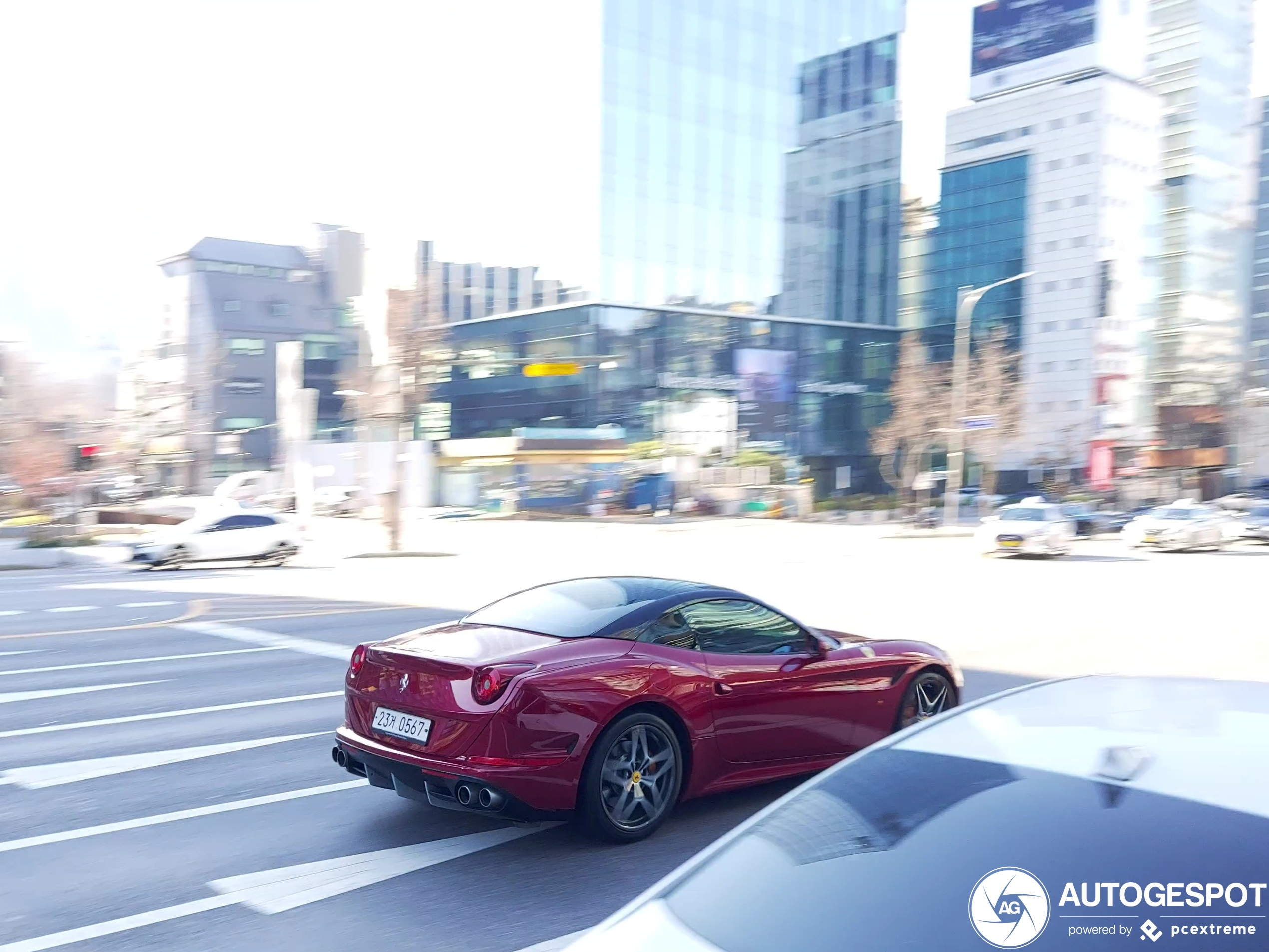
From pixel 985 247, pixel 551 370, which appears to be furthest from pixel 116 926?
pixel 985 247

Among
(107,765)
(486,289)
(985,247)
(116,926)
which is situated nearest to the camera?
(116,926)

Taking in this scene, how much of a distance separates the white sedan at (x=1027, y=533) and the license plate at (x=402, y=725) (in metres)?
25.9

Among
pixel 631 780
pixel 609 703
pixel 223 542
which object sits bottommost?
pixel 223 542

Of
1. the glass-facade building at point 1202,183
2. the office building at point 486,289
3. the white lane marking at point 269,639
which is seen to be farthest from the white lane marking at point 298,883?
the glass-facade building at point 1202,183

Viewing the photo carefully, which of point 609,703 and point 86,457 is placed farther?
point 86,457

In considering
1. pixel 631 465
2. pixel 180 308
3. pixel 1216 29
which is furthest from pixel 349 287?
pixel 1216 29

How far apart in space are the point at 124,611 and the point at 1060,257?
300 ft

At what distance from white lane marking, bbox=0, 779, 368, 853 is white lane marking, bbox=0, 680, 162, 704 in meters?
4.10

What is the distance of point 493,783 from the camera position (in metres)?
5.27

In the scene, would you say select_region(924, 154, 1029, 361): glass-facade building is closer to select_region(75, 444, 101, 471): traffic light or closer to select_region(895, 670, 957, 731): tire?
select_region(75, 444, 101, 471): traffic light

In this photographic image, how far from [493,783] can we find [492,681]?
1.60ft

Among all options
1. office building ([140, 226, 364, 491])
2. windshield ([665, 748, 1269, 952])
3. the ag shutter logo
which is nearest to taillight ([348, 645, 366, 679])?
windshield ([665, 748, 1269, 952])

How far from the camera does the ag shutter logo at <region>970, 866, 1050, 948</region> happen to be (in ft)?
6.37

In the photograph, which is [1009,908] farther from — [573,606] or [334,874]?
[573,606]
